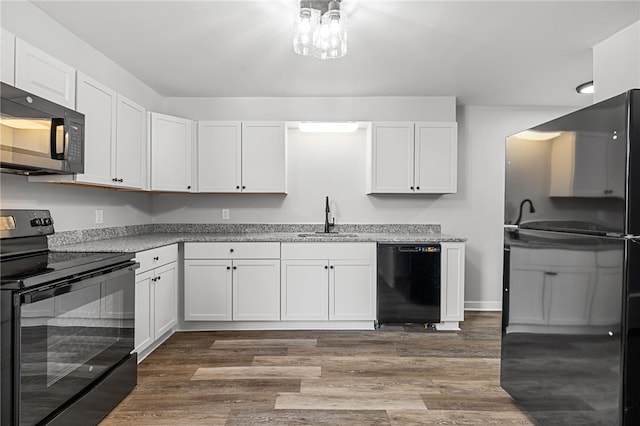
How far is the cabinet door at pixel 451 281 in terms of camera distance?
361 centimetres

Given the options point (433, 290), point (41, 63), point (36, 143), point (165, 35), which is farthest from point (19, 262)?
point (433, 290)

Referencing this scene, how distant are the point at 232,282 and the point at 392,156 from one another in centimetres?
200

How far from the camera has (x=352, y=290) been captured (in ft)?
11.8

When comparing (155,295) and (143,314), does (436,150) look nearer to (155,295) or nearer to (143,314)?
(155,295)

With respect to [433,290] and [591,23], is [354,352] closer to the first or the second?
[433,290]

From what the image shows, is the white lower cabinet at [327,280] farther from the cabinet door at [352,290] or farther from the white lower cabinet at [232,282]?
the white lower cabinet at [232,282]

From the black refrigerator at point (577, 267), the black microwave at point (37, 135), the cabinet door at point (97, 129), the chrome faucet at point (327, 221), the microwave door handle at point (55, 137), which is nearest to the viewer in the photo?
the black refrigerator at point (577, 267)

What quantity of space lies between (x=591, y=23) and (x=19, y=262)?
362 cm

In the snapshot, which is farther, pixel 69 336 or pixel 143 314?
pixel 143 314

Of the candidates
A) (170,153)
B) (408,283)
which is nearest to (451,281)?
(408,283)

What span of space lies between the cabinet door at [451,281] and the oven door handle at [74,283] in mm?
2622

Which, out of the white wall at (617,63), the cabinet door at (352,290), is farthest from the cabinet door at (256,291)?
the white wall at (617,63)

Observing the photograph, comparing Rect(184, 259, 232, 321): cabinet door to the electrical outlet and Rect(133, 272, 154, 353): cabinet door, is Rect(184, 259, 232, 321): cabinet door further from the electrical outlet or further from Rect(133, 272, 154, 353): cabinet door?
the electrical outlet

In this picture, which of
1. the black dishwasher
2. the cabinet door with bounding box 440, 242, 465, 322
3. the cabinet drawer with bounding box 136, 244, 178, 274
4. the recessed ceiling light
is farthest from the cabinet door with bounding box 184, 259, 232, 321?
the recessed ceiling light
